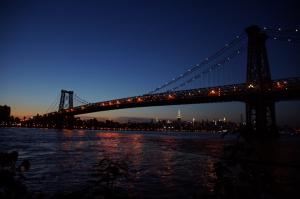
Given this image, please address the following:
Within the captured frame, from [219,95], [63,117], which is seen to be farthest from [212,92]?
[63,117]

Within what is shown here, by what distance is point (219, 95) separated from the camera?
163 ft

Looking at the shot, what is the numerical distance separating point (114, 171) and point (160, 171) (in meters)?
12.3

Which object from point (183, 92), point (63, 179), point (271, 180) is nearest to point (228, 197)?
point (271, 180)

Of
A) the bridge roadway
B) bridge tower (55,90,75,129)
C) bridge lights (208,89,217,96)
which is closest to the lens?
the bridge roadway

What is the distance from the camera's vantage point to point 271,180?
4.38 metres

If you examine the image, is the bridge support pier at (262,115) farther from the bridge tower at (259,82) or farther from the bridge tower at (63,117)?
the bridge tower at (63,117)

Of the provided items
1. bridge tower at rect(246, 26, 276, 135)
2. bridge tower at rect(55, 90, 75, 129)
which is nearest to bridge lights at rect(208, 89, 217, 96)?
bridge tower at rect(246, 26, 276, 135)

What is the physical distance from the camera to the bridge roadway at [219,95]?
4181 centimetres

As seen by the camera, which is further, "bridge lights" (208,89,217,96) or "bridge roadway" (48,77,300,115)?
"bridge lights" (208,89,217,96)

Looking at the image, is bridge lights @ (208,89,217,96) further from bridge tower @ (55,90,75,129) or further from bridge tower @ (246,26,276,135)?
bridge tower @ (55,90,75,129)

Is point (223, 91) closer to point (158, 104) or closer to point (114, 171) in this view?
point (158, 104)

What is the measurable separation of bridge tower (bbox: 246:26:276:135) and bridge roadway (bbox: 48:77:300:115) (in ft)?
1.69

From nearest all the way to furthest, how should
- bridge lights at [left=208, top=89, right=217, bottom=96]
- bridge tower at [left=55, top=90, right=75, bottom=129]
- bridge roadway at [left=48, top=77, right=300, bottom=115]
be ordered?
bridge roadway at [left=48, top=77, right=300, bottom=115] < bridge lights at [left=208, top=89, right=217, bottom=96] < bridge tower at [left=55, top=90, right=75, bottom=129]

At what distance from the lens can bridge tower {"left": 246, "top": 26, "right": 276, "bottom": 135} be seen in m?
42.8
